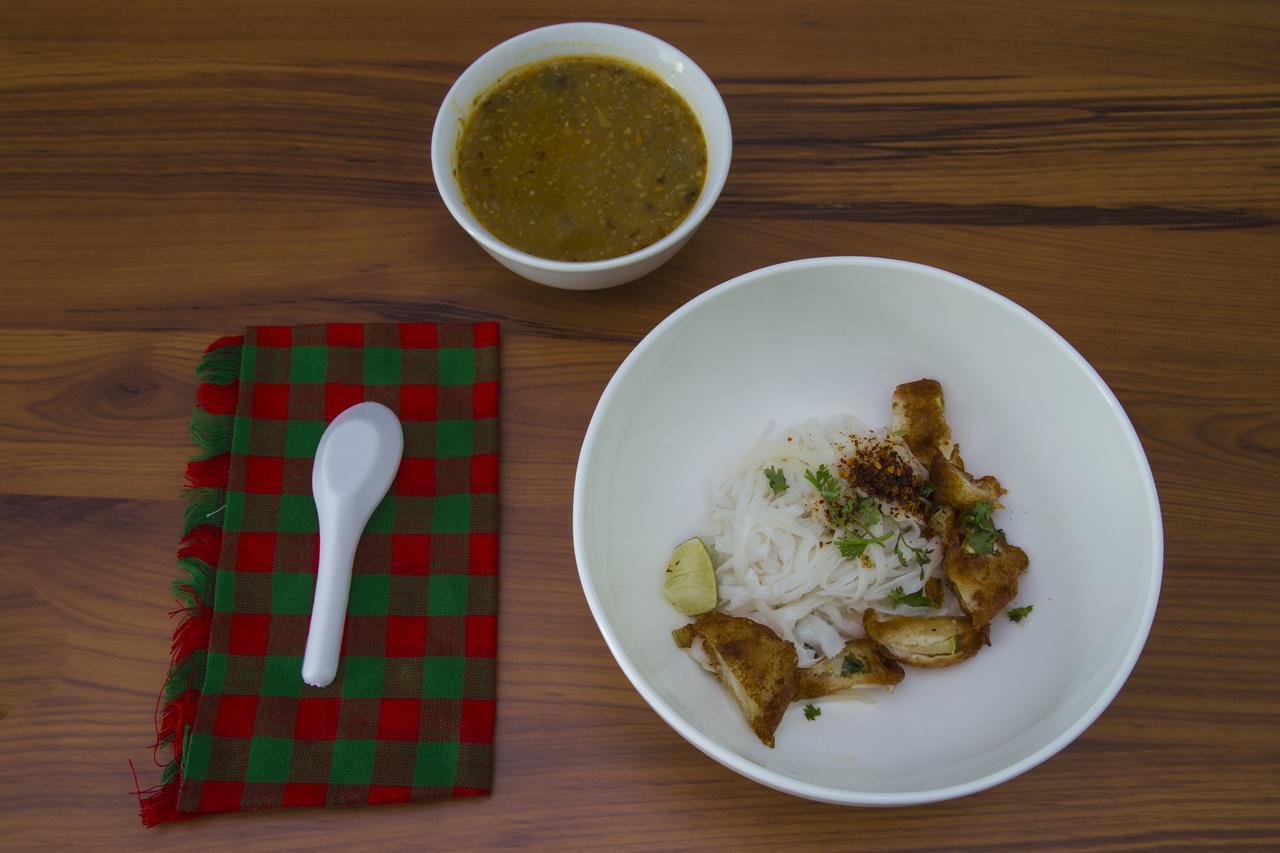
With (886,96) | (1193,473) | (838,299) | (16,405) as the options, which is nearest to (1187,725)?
(1193,473)

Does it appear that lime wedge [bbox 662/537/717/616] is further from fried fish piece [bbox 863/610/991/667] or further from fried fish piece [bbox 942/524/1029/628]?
fried fish piece [bbox 942/524/1029/628]

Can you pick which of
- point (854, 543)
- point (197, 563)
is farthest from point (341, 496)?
point (854, 543)

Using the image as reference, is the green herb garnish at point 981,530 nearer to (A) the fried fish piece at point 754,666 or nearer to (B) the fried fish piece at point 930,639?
(B) the fried fish piece at point 930,639

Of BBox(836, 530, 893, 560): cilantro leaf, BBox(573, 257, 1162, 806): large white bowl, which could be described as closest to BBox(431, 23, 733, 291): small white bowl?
BBox(573, 257, 1162, 806): large white bowl

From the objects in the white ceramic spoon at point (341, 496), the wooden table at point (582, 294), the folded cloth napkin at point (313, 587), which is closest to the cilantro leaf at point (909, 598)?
the wooden table at point (582, 294)

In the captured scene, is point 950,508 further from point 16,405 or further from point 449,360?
point 16,405

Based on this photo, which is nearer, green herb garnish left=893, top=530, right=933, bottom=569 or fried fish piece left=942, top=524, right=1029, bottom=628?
fried fish piece left=942, top=524, right=1029, bottom=628

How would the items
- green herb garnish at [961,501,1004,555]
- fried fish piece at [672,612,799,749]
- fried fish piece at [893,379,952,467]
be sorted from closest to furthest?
fried fish piece at [672,612,799,749] → green herb garnish at [961,501,1004,555] → fried fish piece at [893,379,952,467]
